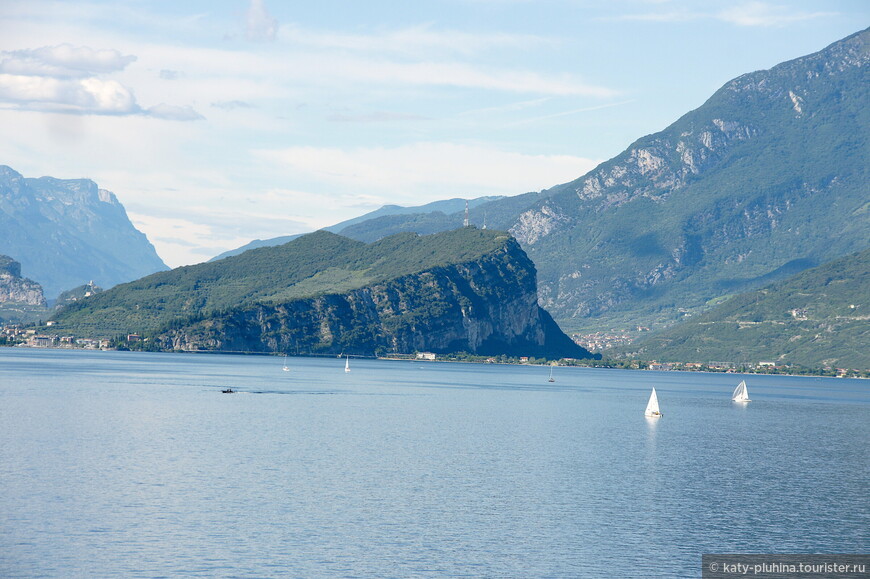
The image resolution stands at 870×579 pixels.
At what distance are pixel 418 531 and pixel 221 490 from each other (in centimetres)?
2072

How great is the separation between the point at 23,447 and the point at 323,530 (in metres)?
48.3

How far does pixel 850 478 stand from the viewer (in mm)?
107500

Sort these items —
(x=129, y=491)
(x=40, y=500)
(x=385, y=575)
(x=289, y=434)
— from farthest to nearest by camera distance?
(x=289, y=434), (x=129, y=491), (x=40, y=500), (x=385, y=575)

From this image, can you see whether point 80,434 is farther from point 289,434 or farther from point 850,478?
point 850,478

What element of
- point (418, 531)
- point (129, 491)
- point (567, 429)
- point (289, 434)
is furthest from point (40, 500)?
point (567, 429)

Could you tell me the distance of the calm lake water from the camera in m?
65.4

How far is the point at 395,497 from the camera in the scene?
281ft

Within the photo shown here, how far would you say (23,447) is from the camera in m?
106

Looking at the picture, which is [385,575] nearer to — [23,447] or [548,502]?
[548,502]

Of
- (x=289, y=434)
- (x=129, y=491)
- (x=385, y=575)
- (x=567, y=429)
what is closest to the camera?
(x=385, y=575)

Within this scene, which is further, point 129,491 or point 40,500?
point 129,491

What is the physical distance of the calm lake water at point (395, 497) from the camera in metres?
65.4

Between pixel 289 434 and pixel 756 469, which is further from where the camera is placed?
pixel 289 434

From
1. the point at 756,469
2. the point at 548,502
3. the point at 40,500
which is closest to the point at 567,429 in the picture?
the point at 756,469
